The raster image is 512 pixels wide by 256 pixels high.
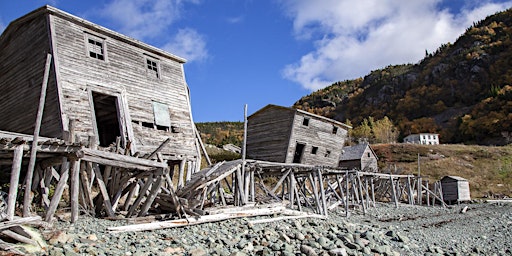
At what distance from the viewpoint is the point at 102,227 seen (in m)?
10.0

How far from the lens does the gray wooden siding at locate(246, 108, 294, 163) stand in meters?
26.3

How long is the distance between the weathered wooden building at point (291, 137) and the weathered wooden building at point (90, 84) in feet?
27.0

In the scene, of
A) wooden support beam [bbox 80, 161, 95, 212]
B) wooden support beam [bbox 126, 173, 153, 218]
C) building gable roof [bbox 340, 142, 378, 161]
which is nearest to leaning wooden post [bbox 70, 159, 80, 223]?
wooden support beam [bbox 80, 161, 95, 212]

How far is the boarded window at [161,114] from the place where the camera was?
18.0m

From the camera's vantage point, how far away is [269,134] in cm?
2744

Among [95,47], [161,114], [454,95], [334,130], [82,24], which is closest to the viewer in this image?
[82,24]

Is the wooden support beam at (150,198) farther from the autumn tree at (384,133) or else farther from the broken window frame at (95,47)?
the autumn tree at (384,133)

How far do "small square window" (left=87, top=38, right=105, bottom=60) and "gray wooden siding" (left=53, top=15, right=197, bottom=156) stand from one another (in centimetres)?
22

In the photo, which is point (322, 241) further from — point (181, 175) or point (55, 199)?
point (181, 175)

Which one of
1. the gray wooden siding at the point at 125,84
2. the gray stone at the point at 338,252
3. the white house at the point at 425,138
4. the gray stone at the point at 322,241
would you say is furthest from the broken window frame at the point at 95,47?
the white house at the point at 425,138

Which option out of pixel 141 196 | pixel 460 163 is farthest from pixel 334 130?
pixel 460 163

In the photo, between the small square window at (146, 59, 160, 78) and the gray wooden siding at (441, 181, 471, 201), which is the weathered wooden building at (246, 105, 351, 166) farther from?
the gray wooden siding at (441, 181, 471, 201)

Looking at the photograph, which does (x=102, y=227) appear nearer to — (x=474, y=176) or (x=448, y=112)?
(x=474, y=176)

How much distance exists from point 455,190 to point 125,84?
3411 centimetres
